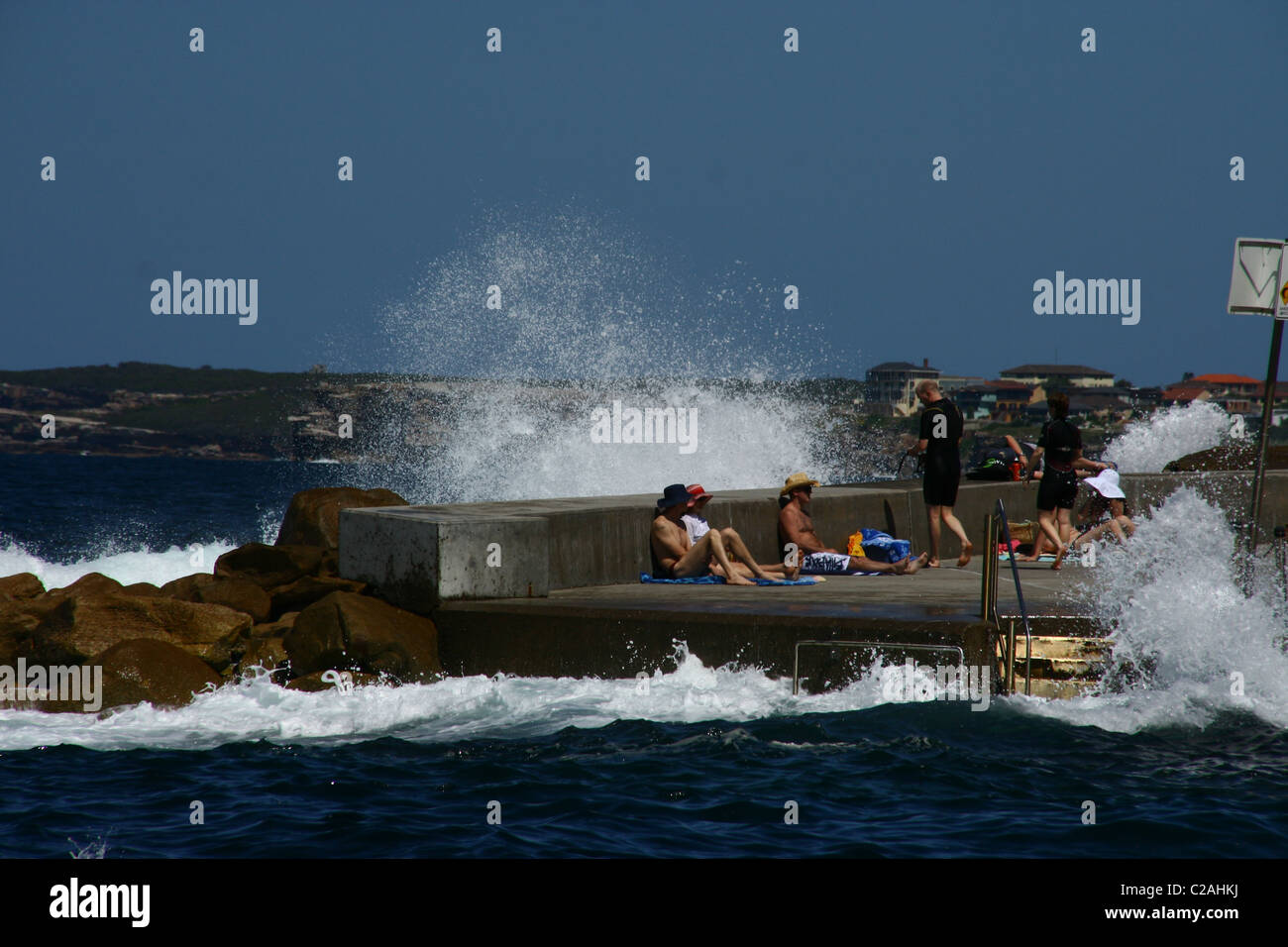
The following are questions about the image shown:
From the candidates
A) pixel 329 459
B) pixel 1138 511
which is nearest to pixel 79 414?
pixel 329 459

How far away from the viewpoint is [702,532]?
11633 mm

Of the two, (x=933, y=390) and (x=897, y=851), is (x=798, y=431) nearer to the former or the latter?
(x=933, y=390)

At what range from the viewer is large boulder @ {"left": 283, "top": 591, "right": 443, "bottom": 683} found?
9438 mm

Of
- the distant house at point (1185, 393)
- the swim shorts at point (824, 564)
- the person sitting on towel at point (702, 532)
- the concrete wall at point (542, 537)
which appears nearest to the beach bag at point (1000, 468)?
the concrete wall at point (542, 537)

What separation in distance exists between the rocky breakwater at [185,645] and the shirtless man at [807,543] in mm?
3650

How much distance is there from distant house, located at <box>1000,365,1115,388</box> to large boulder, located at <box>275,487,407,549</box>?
162 meters

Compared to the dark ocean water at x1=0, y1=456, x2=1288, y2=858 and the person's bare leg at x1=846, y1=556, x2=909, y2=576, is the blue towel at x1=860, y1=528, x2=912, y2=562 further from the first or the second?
the dark ocean water at x1=0, y1=456, x2=1288, y2=858

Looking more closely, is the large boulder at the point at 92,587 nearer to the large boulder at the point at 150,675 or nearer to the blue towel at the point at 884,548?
the large boulder at the point at 150,675

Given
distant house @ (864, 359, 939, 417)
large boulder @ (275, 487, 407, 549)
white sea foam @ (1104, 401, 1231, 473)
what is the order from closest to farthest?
large boulder @ (275, 487, 407, 549) < white sea foam @ (1104, 401, 1231, 473) < distant house @ (864, 359, 939, 417)

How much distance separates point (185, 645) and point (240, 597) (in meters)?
1.08

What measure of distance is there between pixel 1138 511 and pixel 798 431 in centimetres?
686

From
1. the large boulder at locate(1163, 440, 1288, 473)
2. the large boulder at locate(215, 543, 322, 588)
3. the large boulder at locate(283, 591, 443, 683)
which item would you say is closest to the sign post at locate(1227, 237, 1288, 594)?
the large boulder at locate(283, 591, 443, 683)

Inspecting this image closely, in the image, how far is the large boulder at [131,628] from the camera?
938 cm

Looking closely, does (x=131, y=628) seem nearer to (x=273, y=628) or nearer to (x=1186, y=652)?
(x=273, y=628)
